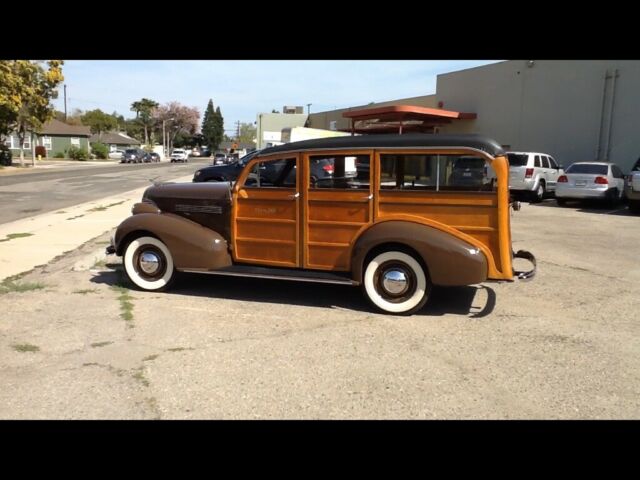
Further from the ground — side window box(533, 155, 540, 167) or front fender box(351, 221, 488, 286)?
side window box(533, 155, 540, 167)

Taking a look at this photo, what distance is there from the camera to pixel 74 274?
775cm

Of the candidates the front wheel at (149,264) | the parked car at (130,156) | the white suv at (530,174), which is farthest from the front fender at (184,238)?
the parked car at (130,156)

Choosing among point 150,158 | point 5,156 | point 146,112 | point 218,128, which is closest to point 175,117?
point 146,112

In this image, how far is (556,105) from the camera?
75.0 ft

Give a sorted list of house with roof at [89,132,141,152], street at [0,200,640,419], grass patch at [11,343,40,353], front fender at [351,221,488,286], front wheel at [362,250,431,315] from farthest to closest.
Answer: house with roof at [89,132,141,152] → front wheel at [362,250,431,315] → front fender at [351,221,488,286] → grass patch at [11,343,40,353] → street at [0,200,640,419]

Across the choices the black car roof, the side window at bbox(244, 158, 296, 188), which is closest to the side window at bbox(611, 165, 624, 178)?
the black car roof

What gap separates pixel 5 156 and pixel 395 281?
154ft

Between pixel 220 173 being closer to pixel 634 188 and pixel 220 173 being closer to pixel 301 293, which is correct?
pixel 301 293

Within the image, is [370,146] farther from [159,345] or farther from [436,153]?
[159,345]

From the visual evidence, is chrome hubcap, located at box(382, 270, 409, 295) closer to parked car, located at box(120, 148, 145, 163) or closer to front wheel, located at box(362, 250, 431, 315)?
front wheel, located at box(362, 250, 431, 315)

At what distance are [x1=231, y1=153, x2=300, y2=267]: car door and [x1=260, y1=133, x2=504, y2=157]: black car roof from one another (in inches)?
9.1

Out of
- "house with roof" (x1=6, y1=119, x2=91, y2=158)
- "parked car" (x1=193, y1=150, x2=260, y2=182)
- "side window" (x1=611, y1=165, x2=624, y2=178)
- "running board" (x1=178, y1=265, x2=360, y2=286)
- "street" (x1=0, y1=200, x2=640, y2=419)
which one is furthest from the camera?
"house with roof" (x1=6, y1=119, x2=91, y2=158)

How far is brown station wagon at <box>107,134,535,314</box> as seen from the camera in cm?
576
